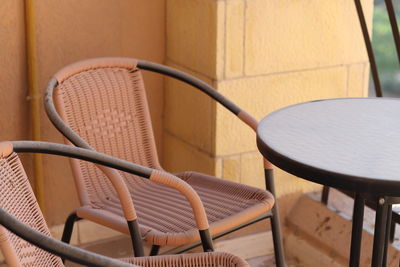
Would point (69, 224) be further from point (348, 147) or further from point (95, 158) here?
point (348, 147)

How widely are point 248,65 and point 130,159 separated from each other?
2.17ft

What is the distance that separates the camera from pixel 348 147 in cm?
207

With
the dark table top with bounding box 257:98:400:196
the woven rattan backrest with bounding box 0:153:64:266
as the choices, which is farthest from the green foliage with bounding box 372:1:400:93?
the woven rattan backrest with bounding box 0:153:64:266

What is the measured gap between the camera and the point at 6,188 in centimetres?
184

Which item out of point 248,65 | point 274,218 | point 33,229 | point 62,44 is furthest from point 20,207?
point 248,65

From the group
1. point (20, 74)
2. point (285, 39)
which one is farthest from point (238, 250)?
point (20, 74)

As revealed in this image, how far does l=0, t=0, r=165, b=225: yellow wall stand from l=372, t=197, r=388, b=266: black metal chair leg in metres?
1.47

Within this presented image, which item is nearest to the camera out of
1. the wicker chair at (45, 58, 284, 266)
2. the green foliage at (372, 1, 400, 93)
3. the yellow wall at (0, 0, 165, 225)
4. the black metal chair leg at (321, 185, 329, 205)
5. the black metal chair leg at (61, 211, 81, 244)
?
the wicker chair at (45, 58, 284, 266)

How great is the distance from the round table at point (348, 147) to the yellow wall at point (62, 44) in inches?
41.0

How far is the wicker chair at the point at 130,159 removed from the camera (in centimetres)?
239

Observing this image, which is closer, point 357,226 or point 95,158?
point 95,158

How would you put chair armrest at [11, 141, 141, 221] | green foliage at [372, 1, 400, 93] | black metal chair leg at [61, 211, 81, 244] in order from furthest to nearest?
1. green foliage at [372, 1, 400, 93]
2. black metal chair leg at [61, 211, 81, 244]
3. chair armrest at [11, 141, 141, 221]

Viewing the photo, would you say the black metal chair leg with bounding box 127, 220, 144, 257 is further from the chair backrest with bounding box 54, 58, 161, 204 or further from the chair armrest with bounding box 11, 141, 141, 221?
the chair backrest with bounding box 54, 58, 161, 204

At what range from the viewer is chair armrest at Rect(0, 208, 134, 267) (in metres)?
1.61
